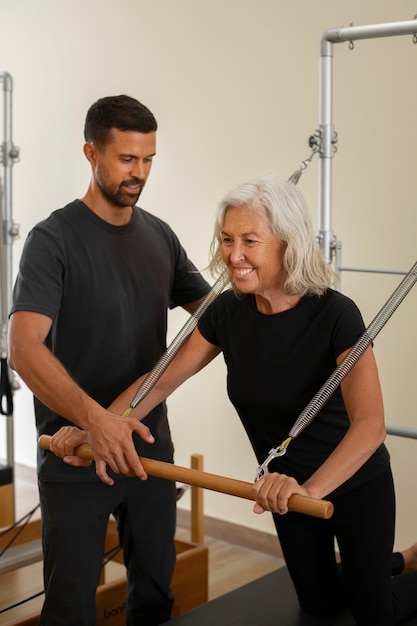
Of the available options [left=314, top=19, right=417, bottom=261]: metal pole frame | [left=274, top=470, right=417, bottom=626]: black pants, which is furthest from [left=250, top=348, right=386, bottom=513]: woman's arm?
[left=314, top=19, right=417, bottom=261]: metal pole frame

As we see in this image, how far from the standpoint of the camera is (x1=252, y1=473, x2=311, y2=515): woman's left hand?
1820mm

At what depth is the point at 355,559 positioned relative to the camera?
232cm

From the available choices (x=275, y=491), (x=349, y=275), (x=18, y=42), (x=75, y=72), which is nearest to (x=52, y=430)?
(x=275, y=491)

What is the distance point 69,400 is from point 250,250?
0.58 meters

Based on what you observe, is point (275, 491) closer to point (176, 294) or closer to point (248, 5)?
point (176, 294)

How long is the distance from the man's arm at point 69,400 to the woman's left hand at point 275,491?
36 centimetres

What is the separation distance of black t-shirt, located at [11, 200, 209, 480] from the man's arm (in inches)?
2.3

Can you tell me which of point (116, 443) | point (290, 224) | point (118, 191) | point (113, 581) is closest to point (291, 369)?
point (290, 224)

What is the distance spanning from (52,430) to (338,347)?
0.85m

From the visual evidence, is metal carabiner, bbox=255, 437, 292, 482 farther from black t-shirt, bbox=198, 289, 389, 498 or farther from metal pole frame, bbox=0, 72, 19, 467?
metal pole frame, bbox=0, 72, 19, 467

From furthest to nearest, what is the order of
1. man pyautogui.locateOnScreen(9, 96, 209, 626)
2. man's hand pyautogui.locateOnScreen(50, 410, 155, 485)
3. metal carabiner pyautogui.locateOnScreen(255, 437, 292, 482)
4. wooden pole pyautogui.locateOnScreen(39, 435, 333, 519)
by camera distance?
man pyautogui.locateOnScreen(9, 96, 209, 626) < man's hand pyautogui.locateOnScreen(50, 410, 155, 485) < metal carabiner pyautogui.locateOnScreen(255, 437, 292, 482) < wooden pole pyautogui.locateOnScreen(39, 435, 333, 519)

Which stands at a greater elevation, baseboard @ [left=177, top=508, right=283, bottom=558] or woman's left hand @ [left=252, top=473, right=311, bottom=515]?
woman's left hand @ [left=252, top=473, right=311, bottom=515]

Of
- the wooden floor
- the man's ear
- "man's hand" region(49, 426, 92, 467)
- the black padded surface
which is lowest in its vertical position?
the wooden floor

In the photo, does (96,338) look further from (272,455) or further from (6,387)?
(6,387)
